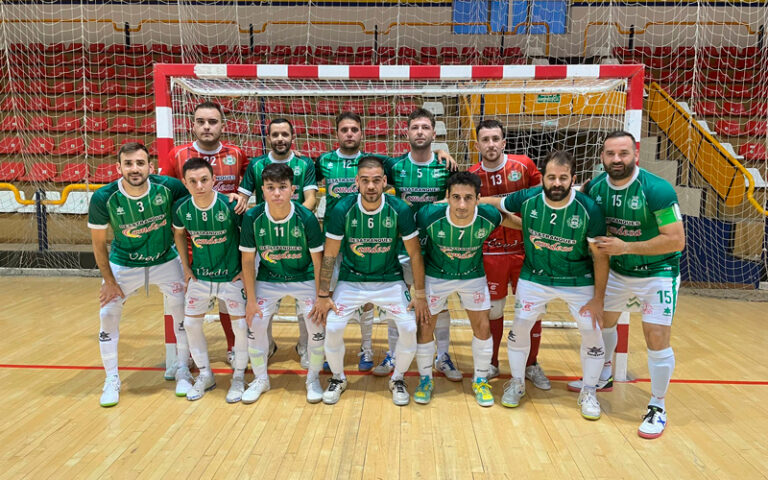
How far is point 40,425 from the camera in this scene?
3193mm

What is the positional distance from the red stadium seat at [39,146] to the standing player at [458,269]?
8.92 metres

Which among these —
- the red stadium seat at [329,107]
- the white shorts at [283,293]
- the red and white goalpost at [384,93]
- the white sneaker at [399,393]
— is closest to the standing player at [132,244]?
the red and white goalpost at [384,93]

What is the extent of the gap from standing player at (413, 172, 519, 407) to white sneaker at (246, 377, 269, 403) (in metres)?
1.09

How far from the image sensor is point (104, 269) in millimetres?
3498

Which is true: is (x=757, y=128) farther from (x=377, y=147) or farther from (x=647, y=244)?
(x=647, y=244)

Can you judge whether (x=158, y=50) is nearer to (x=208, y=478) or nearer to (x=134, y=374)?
(x=134, y=374)

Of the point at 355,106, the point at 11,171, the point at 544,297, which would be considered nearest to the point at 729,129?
the point at 355,106

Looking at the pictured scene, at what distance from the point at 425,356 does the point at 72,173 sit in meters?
8.53

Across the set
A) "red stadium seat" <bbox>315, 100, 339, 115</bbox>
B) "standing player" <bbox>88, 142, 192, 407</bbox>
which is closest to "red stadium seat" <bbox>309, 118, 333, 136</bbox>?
"red stadium seat" <bbox>315, 100, 339, 115</bbox>

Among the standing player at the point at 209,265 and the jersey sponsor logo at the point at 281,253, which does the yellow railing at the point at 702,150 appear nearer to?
the jersey sponsor logo at the point at 281,253

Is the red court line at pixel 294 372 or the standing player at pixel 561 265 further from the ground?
the standing player at pixel 561 265

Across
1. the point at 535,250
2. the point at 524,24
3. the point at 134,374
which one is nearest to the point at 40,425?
the point at 134,374

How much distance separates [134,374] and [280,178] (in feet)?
6.95

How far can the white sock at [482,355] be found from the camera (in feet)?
11.7
